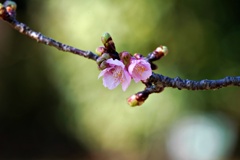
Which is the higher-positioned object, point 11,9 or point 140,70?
point 11,9

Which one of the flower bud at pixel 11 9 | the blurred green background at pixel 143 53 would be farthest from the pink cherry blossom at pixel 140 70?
the blurred green background at pixel 143 53

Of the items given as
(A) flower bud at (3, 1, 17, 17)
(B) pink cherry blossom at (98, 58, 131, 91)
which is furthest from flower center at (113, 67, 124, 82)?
(A) flower bud at (3, 1, 17, 17)

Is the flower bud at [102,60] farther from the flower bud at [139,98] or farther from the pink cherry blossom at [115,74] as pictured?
the flower bud at [139,98]

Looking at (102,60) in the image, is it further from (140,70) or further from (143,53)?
(143,53)

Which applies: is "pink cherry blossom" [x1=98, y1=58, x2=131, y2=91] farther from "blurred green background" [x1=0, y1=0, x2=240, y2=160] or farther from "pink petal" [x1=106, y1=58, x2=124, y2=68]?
"blurred green background" [x1=0, y1=0, x2=240, y2=160]

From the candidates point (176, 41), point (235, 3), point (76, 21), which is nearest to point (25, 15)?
point (76, 21)

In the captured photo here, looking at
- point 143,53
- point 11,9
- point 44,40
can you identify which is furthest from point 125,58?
point 143,53
